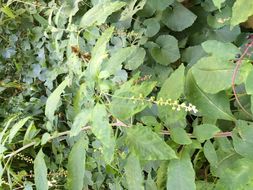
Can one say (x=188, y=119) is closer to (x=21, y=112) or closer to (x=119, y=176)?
(x=119, y=176)

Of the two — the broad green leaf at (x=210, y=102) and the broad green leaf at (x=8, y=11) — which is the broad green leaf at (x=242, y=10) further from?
the broad green leaf at (x=8, y=11)

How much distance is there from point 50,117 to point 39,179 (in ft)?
0.47

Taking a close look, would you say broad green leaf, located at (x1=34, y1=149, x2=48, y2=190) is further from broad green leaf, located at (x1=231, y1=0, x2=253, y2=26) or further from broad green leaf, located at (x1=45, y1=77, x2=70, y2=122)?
broad green leaf, located at (x1=231, y1=0, x2=253, y2=26)

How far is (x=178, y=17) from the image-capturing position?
3.81ft

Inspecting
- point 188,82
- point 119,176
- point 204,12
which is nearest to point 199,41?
point 204,12

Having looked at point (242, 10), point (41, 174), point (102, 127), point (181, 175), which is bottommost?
point (41, 174)

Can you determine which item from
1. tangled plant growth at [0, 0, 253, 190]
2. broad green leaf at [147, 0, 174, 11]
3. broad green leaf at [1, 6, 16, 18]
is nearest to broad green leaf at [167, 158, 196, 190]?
tangled plant growth at [0, 0, 253, 190]

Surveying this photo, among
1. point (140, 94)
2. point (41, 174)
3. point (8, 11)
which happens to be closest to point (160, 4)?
point (140, 94)

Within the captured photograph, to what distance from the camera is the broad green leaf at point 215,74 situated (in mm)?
815

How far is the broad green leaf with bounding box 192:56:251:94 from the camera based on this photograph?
82cm

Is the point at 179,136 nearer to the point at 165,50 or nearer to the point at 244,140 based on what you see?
the point at 244,140

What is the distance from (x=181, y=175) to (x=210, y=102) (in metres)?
0.15

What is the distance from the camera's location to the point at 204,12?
1169 mm

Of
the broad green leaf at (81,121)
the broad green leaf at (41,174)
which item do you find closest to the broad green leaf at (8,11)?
the broad green leaf at (41,174)
